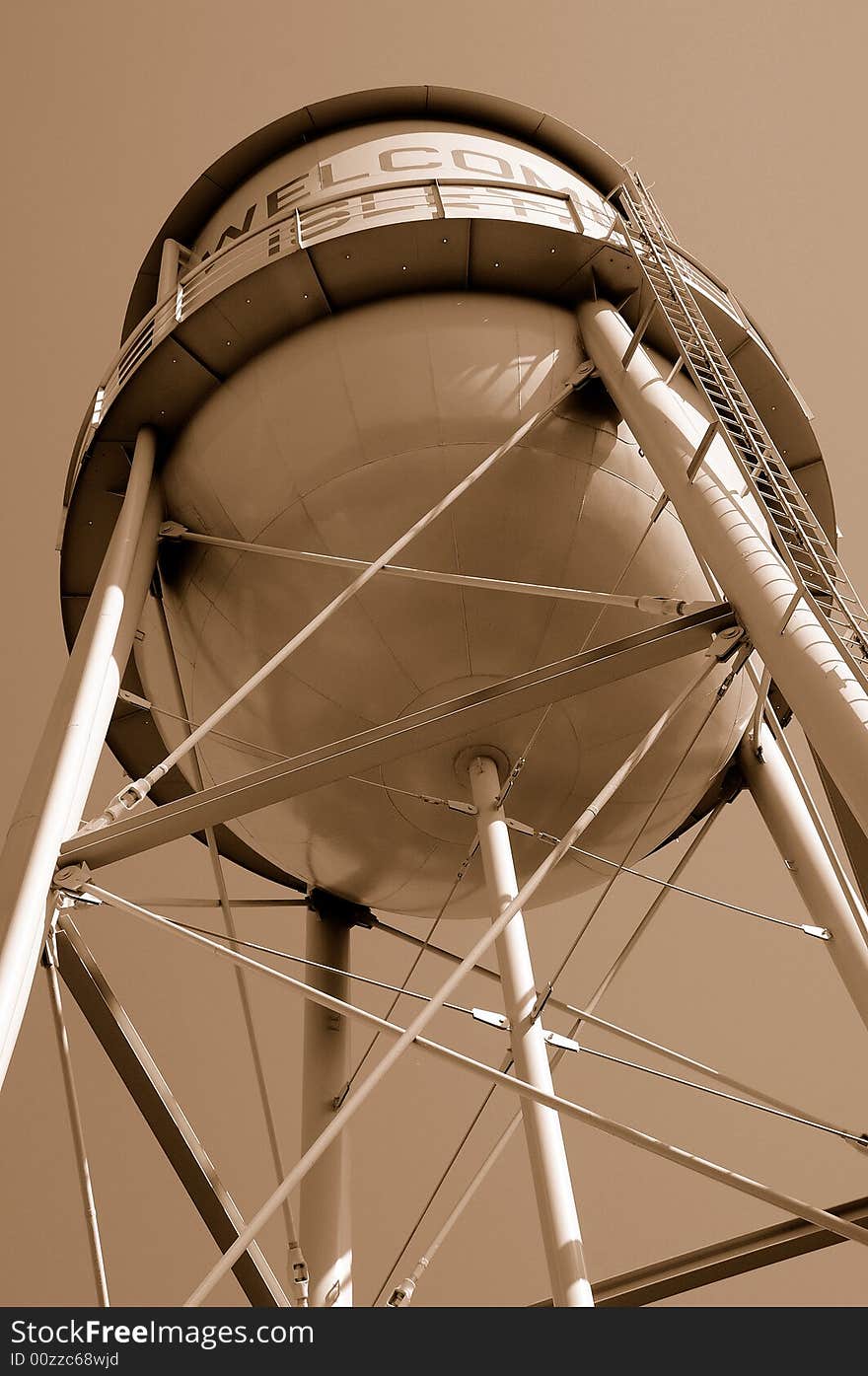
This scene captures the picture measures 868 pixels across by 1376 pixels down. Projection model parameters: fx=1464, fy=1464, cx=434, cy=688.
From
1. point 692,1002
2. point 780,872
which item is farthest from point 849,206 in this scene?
point 692,1002

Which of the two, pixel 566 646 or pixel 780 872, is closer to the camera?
pixel 566 646

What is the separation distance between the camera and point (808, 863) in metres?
7.64

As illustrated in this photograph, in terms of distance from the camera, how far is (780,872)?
13977 mm

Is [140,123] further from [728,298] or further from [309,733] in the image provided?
[309,733]

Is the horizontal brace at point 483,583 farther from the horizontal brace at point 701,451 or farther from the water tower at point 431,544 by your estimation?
the horizontal brace at point 701,451

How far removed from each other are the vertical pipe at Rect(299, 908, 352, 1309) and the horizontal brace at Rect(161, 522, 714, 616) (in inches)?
85.5

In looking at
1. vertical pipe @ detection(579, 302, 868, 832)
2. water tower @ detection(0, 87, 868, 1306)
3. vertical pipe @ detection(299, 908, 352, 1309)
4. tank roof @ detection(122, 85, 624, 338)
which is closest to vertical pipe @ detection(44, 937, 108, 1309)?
water tower @ detection(0, 87, 868, 1306)

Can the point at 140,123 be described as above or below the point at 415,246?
above

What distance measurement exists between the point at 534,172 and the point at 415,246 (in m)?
1.41

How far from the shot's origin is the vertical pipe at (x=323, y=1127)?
7621 mm

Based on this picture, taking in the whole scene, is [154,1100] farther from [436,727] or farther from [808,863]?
[808,863]

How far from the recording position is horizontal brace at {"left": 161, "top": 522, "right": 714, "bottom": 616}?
6.34 meters

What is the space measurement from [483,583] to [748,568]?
1.35 meters
